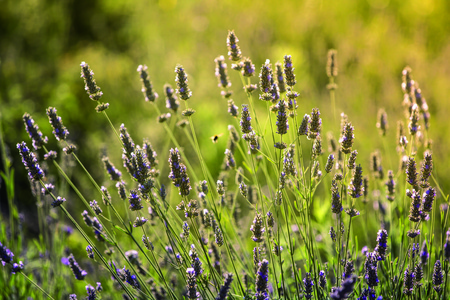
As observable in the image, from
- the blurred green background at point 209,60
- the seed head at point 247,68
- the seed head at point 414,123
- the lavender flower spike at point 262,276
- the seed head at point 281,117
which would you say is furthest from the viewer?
the blurred green background at point 209,60

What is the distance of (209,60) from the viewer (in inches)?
238

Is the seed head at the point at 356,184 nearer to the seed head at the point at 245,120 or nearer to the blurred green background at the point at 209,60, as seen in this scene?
the seed head at the point at 245,120

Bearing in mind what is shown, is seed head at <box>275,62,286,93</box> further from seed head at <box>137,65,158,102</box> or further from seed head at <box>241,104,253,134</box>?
seed head at <box>137,65,158,102</box>

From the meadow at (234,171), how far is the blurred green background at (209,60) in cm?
4

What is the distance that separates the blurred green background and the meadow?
4 cm

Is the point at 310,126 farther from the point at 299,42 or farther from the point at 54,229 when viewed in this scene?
the point at 299,42

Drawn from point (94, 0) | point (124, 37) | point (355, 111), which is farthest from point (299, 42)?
point (94, 0)

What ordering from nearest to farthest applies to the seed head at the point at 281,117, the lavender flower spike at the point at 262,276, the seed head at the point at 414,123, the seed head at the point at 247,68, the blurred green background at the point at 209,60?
the lavender flower spike at the point at 262,276, the seed head at the point at 281,117, the seed head at the point at 247,68, the seed head at the point at 414,123, the blurred green background at the point at 209,60

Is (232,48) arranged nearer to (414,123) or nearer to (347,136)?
(347,136)

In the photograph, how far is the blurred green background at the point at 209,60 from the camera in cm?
425

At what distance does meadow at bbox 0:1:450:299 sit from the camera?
54.2 inches

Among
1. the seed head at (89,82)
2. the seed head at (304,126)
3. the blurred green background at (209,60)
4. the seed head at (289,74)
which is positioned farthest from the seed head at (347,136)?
the blurred green background at (209,60)

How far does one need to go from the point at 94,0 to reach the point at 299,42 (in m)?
6.05

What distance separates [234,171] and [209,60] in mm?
2923
